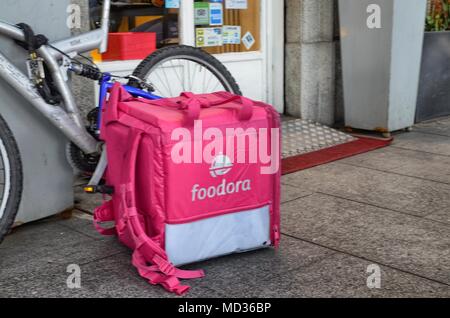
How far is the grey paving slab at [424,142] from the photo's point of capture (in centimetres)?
553

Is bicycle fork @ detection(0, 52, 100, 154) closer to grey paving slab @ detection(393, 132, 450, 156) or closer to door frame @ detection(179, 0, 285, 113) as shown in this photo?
door frame @ detection(179, 0, 285, 113)

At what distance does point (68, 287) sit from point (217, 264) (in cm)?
72

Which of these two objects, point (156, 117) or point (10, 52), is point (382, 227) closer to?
point (156, 117)

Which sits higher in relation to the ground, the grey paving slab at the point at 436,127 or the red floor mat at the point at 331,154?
the grey paving slab at the point at 436,127

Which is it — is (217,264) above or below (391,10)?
below

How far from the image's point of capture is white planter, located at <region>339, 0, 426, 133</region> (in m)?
5.64

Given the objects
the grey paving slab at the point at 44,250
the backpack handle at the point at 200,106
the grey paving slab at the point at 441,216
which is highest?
the backpack handle at the point at 200,106

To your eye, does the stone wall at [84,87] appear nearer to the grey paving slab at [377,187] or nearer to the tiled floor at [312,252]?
the tiled floor at [312,252]

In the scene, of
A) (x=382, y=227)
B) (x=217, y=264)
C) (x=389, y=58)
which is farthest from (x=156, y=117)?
(x=389, y=58)

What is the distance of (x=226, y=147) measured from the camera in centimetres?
299

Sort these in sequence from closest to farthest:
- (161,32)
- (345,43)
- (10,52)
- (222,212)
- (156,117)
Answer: (156,117) → (222,212) → (10,52) → (161,32) → (345,43)

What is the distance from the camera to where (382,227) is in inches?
145

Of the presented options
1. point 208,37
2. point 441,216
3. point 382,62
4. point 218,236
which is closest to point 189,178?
point 218,236

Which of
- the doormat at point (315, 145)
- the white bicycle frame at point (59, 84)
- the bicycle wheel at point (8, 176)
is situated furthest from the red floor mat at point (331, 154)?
the bicycle wheel at point (8, 176)
